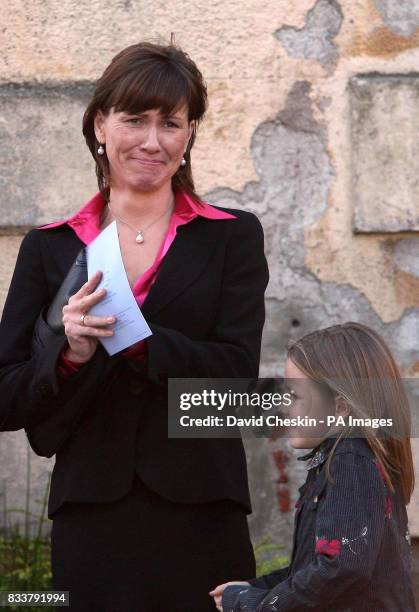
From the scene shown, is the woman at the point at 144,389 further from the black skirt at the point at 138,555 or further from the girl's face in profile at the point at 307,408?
the girl's face in profile at the point at 307,408

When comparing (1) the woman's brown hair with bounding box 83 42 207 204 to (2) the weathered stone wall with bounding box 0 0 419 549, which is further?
(2) the weathered stone wall with bounding box 0 0 419 549

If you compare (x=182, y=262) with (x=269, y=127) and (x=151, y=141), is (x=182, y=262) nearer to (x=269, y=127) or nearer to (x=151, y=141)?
(x=151, y=141)

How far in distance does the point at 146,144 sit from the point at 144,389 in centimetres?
57

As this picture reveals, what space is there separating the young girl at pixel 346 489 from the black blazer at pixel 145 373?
0.20 meters

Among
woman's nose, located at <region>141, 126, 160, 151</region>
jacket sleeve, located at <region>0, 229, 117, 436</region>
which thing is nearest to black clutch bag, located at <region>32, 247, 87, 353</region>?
jacket sleeve, located at <region>0, 229, 117, 436</region>

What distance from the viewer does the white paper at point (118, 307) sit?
2.33 metres

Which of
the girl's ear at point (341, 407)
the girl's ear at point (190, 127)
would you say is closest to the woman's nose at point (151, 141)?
the girl's ear at point (190, 127)

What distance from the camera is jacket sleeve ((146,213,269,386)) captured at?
2.38 meters

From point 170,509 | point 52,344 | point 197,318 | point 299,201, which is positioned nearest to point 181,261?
point 197,318

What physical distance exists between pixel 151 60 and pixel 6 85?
5.83ft

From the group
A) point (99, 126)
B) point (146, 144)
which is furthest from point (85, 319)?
point (99, 126)

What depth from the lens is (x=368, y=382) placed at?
2.31m

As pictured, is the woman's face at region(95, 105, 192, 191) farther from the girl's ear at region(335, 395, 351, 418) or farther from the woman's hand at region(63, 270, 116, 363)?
the girl's ear at region(335, 395, 351, 418)

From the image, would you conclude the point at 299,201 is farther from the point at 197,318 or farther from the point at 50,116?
the point at 197,318
